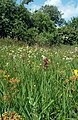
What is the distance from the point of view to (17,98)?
8.05ft

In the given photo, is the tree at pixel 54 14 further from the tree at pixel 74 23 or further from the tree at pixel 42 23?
the tree at pixel 42 23

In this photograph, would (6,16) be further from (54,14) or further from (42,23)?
(54,14)

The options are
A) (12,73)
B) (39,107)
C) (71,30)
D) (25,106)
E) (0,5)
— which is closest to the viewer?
(25,106)

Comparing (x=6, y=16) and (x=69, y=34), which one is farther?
(x=69, y=34)

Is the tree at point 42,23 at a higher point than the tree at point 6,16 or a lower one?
lower

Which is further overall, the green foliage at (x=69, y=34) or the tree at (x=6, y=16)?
the green foliage at (x=69, y=34)

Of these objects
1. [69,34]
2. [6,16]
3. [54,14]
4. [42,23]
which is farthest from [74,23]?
[54,14]

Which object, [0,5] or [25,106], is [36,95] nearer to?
[25,106]

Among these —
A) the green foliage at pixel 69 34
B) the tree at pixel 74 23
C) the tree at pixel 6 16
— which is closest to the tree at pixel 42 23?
the tree at pixel 6 16

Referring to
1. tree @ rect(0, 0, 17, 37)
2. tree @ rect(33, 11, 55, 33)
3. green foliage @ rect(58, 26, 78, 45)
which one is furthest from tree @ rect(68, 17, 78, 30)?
tree @ rect(0, 0, 17, 37)

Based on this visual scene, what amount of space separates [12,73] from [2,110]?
1.20 metres

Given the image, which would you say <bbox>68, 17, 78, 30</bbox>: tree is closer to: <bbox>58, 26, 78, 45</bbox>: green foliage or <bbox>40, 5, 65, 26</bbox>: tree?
<bbox>58, 26, 78, 45</bbox>: green foliage

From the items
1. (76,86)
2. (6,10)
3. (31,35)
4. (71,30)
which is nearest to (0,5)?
(6,10)

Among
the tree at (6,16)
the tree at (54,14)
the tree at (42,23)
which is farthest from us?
the tree at (54,14)
